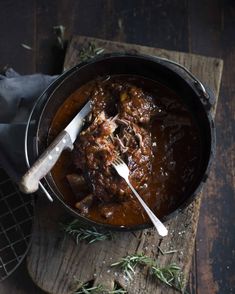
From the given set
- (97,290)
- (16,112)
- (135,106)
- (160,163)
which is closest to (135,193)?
(160,163)

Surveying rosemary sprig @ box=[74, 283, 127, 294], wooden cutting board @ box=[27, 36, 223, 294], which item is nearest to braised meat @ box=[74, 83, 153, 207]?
wooden cutting board @ box=[27, 36, 223, 294]

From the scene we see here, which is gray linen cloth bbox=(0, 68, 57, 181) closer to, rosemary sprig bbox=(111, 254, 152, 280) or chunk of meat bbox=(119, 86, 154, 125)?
chunk of meat bbox=(119, 86, 154, 125)

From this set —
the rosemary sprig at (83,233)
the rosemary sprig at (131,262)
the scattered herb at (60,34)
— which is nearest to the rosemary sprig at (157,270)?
the rosemary sprig at (131,262)

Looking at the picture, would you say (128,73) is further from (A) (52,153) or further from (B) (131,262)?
(B) (131,262)

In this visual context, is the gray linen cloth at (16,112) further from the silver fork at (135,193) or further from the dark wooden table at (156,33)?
the silver fork at (135,193)

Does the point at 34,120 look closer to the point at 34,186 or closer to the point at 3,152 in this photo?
the point at 3,152

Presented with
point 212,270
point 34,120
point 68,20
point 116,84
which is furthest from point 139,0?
point 212,270
